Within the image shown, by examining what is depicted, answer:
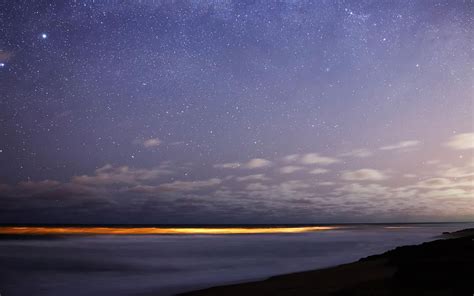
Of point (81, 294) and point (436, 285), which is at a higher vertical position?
point (436, 285)

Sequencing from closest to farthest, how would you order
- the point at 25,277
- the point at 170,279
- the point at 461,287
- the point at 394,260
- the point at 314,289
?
the point at 461,287 → the point at 314,289 → the point at 394,260 → the point at 170,279 → the point at 25,277

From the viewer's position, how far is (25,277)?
2261 cm

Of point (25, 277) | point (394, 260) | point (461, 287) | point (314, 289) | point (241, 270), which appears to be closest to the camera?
point (461, 287)

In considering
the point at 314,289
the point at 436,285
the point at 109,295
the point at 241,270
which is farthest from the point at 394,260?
the point at 109,295

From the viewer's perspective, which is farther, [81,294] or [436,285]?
[81,294]

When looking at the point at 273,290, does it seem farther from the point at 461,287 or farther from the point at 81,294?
the point at 81,294

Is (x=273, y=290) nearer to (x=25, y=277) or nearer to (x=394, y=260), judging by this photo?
(x=394, y=260)

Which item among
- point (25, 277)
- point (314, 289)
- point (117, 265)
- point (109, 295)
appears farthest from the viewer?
point (117, 265)

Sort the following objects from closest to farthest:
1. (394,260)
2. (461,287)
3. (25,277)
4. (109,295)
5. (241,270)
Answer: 1. (461,287)
2. (109,295)
3. (394,260)
4. (25,277)
5. (241,270)

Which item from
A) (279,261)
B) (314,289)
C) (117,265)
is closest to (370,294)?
(314,289)

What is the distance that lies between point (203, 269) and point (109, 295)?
9.92 metres

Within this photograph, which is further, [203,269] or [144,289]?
[203,269]

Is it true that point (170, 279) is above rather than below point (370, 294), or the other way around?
below

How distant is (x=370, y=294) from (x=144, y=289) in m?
11.1
